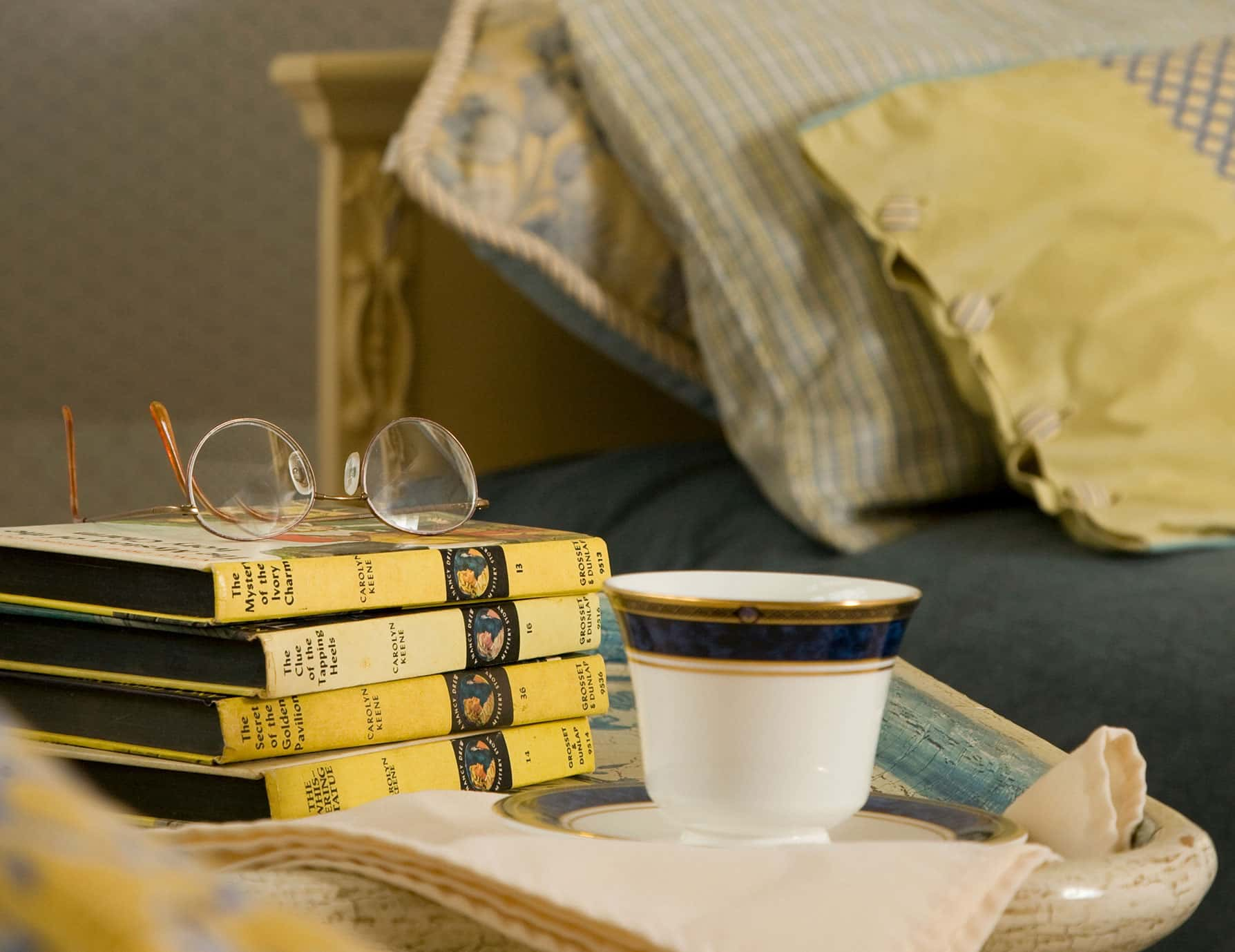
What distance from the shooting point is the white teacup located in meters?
0.39

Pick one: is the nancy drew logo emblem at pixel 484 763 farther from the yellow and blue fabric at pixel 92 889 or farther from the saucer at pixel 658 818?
the yellow and blue fabric at pixel 92 889

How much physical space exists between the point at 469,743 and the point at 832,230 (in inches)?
30.1

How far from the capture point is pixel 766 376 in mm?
1162

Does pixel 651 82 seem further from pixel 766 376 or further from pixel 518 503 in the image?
pixel 518 503

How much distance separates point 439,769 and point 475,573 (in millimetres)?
79

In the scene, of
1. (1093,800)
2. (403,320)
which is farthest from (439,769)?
(403,320)

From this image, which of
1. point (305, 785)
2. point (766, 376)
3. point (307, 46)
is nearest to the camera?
point (305, 785)

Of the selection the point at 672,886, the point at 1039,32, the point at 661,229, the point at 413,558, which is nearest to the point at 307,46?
the point at 661,229

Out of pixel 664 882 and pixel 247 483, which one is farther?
pixel 247 483

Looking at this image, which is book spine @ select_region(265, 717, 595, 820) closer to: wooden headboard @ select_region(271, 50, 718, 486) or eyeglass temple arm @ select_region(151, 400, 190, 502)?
eyeglass temple arm @ select_region(151, 400, 190, 502)

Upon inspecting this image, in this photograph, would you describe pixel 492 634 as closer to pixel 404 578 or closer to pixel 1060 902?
pixel 404 578

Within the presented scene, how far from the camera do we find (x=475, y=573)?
0.52 metres

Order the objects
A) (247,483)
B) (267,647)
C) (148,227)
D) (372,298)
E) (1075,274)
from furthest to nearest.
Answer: (148,227) < (372,298) < (1075,274) < (247,483) < (267,647)

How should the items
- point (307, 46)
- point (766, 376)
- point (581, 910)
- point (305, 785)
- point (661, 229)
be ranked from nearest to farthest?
point (581, 910)
point (305, 785)
point (766, 376)
point (661, 229)
point (307, 46)
